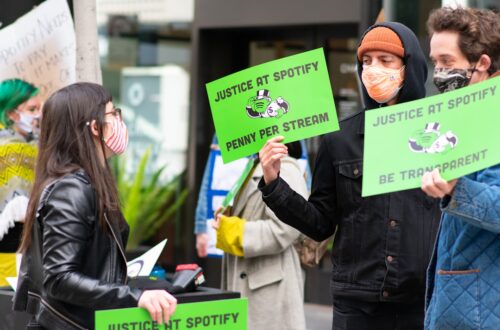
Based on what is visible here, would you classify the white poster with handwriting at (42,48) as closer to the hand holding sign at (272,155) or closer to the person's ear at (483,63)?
the hand holding sign at (272,155)

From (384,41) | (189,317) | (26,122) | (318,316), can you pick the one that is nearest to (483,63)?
(384,41)

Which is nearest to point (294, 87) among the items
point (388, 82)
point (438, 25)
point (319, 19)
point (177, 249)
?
point (388, 82)

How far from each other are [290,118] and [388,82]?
398 mm

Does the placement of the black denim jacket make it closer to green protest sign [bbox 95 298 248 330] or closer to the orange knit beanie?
the orange knit beanie

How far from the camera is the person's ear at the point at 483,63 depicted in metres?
3.42

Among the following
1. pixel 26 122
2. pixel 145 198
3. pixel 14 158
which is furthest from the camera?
pixel 145 198

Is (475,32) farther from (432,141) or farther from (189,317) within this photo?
(189,317)

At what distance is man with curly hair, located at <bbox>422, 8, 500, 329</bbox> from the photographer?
307 centimetres

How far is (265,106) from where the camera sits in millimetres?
3928

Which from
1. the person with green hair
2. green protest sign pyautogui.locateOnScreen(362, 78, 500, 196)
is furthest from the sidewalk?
green protest sign pyautogui.locateOnScreen(362, 78, 500, 196)

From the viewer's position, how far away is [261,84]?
12.9 ft

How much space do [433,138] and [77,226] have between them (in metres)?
1.22

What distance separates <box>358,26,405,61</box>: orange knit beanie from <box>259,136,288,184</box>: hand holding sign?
51cm

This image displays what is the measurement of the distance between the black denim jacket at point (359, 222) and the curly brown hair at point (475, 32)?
692 millimetres
